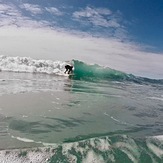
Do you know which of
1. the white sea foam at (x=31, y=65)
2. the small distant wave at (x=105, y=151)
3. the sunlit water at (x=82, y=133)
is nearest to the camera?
the small distant wave at (x=105, y=151)

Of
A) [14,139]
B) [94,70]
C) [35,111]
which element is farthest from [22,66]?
[14,139]

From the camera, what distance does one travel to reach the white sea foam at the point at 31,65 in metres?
40.4

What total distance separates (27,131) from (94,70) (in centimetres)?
5460

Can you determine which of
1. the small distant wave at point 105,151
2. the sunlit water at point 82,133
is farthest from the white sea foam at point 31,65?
the small distant wave at point 105,151

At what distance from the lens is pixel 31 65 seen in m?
44.6

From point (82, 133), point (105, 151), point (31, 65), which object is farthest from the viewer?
point (31, 65)

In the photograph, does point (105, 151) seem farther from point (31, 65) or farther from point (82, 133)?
point (31, 65)

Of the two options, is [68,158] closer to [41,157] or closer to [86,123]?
[41,157]

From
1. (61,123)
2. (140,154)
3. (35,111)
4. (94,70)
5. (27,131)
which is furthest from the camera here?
(94,70)

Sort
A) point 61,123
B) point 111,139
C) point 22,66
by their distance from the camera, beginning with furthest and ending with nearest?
point 22,66 < point 61,123 < point 111,139

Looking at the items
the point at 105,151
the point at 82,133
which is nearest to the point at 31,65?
the point at 82,133

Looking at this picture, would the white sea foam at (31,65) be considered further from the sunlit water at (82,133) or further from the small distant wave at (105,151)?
the small distant wave at (105,151)

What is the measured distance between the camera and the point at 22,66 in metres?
42.0

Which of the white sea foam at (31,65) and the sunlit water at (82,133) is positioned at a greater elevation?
the white sea foam at (31,65)
